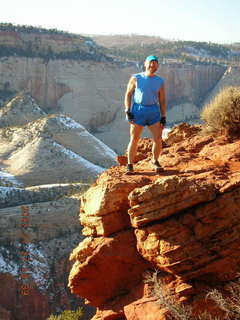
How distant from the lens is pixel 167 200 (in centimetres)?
619

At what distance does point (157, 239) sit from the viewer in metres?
6.11

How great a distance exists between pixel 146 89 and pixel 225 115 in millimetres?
1668

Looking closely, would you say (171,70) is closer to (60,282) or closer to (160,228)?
(60,282)

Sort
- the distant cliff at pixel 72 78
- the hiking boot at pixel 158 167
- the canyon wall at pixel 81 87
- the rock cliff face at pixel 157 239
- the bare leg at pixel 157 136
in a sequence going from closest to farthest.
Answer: the rock cliff face at pixel 157 239 → the hiking boot at pixel 158 167 → the bare leg at pixel 157 136 → the canyon wall at pixel 81 87 → the distant cliff at pixel 72 78

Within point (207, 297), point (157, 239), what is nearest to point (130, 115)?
point (157, 239)

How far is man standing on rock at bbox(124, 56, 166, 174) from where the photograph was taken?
293 inches

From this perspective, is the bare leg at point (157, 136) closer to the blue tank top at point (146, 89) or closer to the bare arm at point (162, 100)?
the bare arm at point (162, 100)

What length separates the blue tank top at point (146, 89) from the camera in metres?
7.43

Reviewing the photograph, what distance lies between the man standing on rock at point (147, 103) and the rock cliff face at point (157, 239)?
0.61m

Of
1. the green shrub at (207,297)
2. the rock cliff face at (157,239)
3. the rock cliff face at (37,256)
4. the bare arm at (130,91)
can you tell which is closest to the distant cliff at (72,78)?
the rock cliff face at (37,256)

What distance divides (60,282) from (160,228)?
14.3 meters

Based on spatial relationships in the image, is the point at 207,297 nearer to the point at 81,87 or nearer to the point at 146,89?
the point at 146,89

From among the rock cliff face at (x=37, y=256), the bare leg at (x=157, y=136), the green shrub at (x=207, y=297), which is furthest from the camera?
the rock cliff face at (x=37, y=256)

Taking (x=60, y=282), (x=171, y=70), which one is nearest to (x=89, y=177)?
(x=60, y=282)
